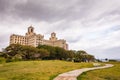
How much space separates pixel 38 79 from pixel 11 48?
76.0 meters

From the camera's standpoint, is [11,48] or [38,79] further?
[11,48]

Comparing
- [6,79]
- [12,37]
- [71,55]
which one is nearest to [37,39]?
[12,37]

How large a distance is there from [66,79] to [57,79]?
1.11 m

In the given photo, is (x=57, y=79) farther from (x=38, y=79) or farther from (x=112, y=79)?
(x=112, y=79)

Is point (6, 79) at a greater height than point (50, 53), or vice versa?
point (50, 53)

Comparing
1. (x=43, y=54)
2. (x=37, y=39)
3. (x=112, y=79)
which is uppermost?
(x=37, y=39)

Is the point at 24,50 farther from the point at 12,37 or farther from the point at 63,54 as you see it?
the point at 12,37

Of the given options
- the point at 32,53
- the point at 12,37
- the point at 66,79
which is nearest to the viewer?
the point at 66,79

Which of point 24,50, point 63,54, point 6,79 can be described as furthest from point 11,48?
point 6,79

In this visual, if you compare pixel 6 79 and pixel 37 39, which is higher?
pixel 37 39

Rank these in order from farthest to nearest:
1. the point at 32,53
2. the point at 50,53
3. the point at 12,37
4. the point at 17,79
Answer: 1. the point at 12,37
2. the point at 50,53
3. the point at 32,53
4. the point at 17,79

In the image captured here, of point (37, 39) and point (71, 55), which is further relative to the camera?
point (37, 39)

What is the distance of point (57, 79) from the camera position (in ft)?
74.4

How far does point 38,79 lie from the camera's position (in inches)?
935
